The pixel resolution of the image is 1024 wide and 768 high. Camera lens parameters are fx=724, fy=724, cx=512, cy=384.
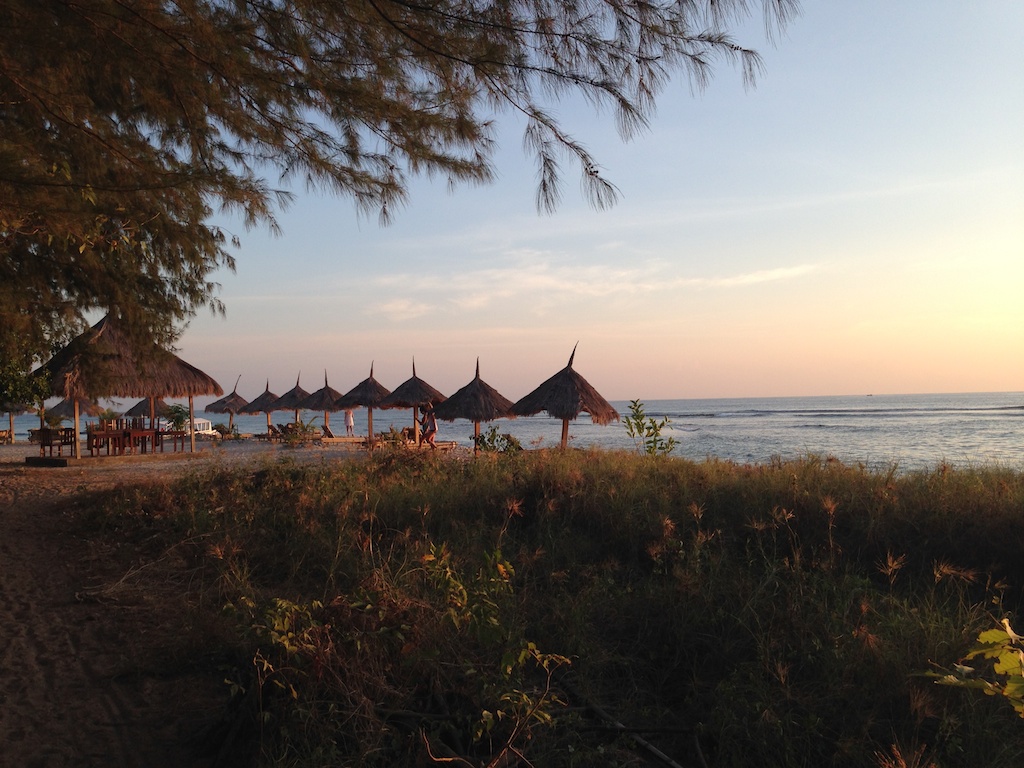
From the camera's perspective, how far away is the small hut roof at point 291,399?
28.5 m

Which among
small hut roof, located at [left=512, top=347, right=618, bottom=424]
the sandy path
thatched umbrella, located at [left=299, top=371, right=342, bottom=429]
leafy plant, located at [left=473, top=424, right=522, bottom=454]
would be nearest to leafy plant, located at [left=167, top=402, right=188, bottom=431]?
thatched umbrella, located at [left=299, top=371, right=342, bottom=429]

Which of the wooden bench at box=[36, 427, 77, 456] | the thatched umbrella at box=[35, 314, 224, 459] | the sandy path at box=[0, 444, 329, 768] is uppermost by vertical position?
the thatched umbrella at box=[35, 314, 224, 459]

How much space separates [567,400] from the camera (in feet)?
47.7

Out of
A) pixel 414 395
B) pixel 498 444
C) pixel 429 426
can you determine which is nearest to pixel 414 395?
pixel 414 395

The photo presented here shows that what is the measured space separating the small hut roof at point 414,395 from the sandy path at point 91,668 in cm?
1440

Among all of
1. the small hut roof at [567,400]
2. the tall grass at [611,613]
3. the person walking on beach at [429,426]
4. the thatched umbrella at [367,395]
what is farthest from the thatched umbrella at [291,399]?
the tall grass at [611,613]

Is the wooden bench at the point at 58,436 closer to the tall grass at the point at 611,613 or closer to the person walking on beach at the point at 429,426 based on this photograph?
the person walking on beach at the point at 429,426

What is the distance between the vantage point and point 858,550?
5406 mm

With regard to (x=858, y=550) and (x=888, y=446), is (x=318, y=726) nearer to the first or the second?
(x=858, y=550)

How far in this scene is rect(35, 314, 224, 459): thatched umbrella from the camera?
697 centimetres

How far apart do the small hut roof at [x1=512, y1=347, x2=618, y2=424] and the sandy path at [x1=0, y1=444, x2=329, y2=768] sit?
9.22 metres

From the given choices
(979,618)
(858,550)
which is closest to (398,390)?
(858,550)

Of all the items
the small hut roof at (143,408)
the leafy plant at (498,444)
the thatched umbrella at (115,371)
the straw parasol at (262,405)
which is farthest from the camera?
the straw parasol at (262,405)

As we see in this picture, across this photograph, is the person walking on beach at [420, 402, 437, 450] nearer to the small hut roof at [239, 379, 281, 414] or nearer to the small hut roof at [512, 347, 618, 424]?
the small hut roof at [512, 347, 618, 424]
